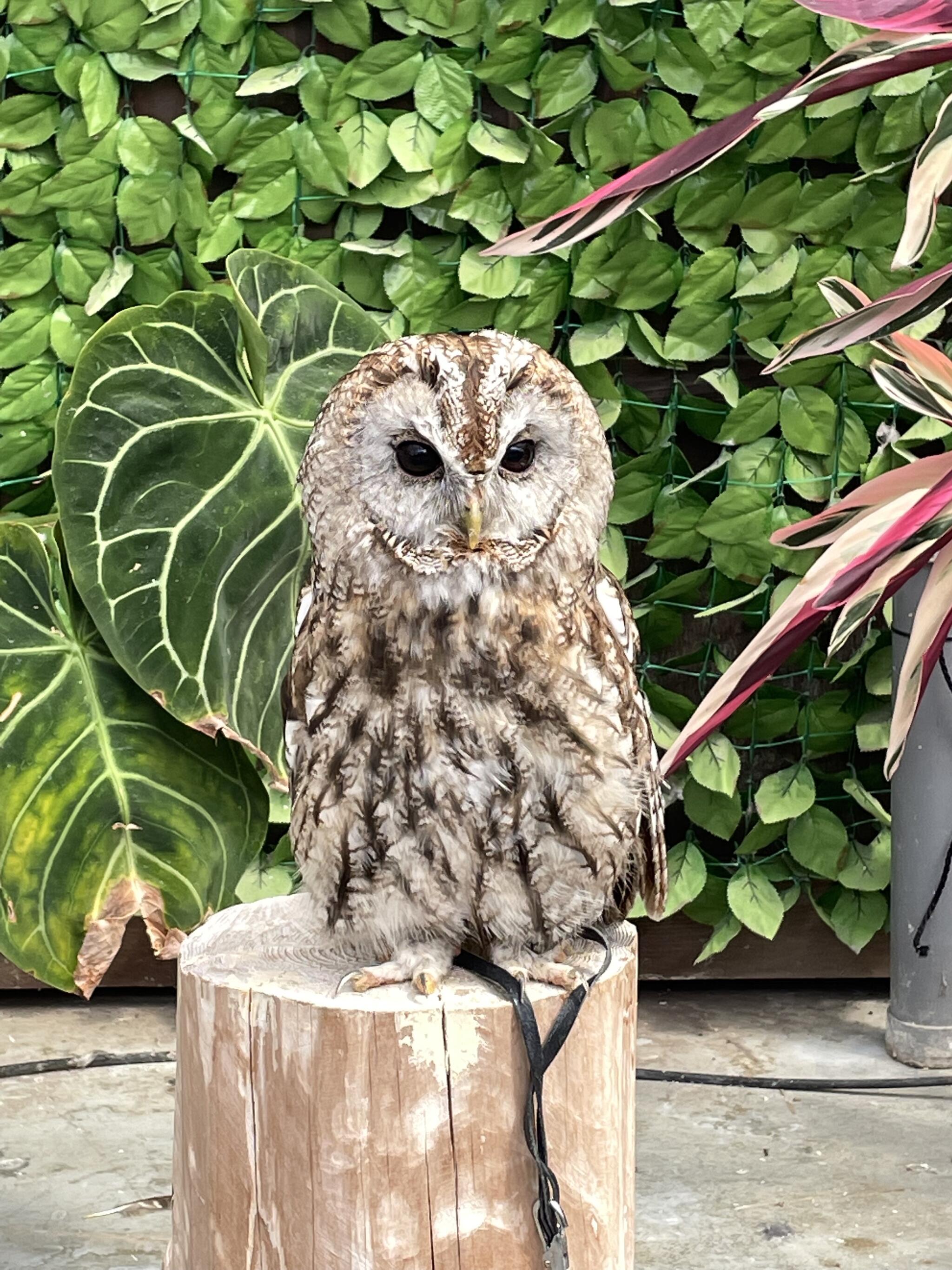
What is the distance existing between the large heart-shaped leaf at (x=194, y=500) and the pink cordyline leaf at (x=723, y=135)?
0.75 meters

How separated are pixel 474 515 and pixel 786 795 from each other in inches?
67.8

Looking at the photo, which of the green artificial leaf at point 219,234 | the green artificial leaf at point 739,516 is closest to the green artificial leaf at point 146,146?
the green artificial leaf at point 219,234

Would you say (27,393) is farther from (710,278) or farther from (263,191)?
(710,278)

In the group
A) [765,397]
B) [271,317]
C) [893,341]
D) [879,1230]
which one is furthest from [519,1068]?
[765,397]

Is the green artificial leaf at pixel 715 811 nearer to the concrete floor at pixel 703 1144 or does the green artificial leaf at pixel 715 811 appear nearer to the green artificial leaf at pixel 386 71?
the concrete floor at pixel 703 1144

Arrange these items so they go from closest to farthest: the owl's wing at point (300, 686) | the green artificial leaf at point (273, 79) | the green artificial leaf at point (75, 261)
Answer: the owl's wing at point (300, 686)
the green artificial leaf at point (273, 79)
the green artificial leaf at point (75, 261)

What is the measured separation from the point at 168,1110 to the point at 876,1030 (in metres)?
1.32

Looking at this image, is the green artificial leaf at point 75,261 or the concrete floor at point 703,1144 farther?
the green artificial leaf at point 75,261

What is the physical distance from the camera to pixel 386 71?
8.41 ft

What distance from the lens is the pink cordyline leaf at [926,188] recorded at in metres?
1.26

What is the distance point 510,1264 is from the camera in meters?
1.34

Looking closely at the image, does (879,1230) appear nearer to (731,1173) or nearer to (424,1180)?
(731,1173)

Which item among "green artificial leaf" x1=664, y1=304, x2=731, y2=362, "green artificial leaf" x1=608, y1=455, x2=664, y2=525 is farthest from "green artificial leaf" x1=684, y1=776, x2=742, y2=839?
"green artificial leaf" x1=664, y1=304, x2=731, y2=362

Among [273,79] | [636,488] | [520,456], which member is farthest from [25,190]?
[520,456]
